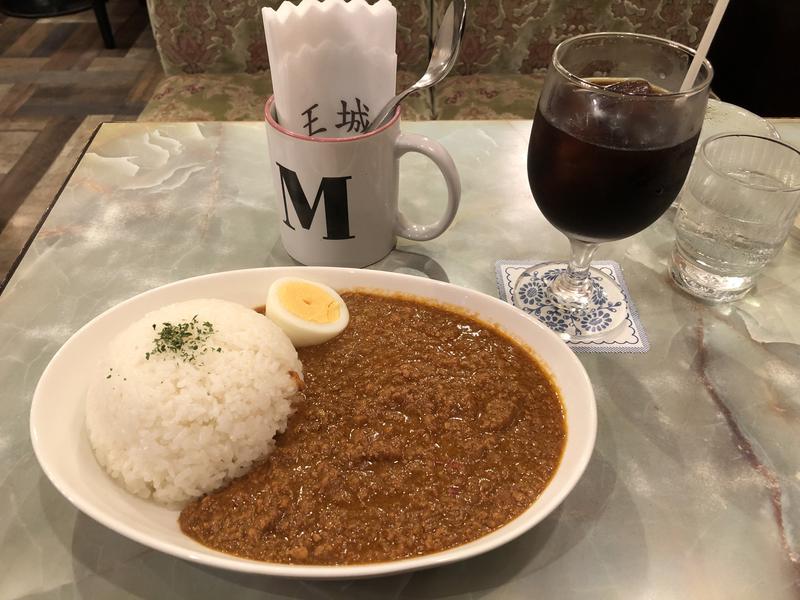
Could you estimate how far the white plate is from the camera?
2.75 ft

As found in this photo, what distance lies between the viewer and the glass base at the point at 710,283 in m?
1.42

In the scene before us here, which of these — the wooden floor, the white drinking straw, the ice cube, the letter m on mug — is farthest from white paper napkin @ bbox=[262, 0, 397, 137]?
the wooden floor

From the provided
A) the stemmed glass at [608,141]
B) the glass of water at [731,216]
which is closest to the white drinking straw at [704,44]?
the stemmed glass at [608,141]

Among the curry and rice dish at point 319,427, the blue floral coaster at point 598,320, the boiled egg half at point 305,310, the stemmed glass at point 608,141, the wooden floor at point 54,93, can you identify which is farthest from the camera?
the wooden floor at point 54,93

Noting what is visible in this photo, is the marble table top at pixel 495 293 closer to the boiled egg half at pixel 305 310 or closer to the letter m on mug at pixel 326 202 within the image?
the letter m on mug at pixel 326 202

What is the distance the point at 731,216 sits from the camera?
1.37 metres

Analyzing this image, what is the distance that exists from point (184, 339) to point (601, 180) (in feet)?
→ 2.66

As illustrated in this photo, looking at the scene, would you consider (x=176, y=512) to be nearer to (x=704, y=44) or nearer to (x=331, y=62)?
(x=331, y=62)

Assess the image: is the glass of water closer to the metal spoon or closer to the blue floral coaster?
the blue floral coaster

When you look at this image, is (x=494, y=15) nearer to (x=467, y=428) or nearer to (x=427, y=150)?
(x=427, y=150)

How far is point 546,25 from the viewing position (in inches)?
112

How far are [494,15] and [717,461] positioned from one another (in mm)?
2323

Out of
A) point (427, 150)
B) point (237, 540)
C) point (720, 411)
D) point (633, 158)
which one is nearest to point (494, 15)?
point (427, 150)

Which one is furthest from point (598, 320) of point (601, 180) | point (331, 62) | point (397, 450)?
point (331, 62)
